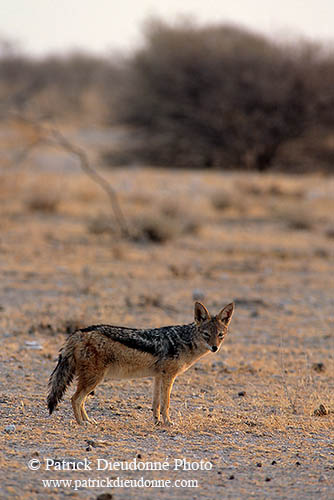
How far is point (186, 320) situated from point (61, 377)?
13.8 feet

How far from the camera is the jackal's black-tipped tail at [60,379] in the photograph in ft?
16.9

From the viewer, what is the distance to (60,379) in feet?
17.0

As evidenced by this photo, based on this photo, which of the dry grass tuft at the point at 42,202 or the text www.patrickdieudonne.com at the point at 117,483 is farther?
the dry grass tuft at the point at 42,202

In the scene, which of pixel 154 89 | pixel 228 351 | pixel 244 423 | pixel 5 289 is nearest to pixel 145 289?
pixel 5 289

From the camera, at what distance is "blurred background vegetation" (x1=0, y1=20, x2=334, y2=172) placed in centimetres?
2934

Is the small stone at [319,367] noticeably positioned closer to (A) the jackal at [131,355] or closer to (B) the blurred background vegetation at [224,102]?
(A) the jackal at [131,355]

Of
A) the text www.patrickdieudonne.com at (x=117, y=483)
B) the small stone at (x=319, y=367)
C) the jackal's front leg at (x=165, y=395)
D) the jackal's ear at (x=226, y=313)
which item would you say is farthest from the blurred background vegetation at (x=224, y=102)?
the text www.patrickdieudonne.com at (x=117, y=483)

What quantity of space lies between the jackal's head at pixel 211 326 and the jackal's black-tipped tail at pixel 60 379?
105 centimetres

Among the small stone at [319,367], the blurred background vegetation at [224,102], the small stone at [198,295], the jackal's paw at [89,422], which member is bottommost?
the jackal's paw at [89,422]

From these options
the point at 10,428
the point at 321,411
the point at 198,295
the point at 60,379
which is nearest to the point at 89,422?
the point at 60,379

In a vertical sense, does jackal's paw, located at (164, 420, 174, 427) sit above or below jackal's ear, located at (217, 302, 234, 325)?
below

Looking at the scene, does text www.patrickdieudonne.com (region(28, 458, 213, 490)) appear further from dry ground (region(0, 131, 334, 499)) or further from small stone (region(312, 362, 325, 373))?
small stone (region(312, 362, 325, 373))

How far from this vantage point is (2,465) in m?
4.52

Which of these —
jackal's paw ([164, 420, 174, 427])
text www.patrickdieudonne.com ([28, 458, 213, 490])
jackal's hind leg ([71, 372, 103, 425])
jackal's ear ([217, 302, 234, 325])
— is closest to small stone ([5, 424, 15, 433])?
jackal's hind leg ([71, 372, 103, 425])
